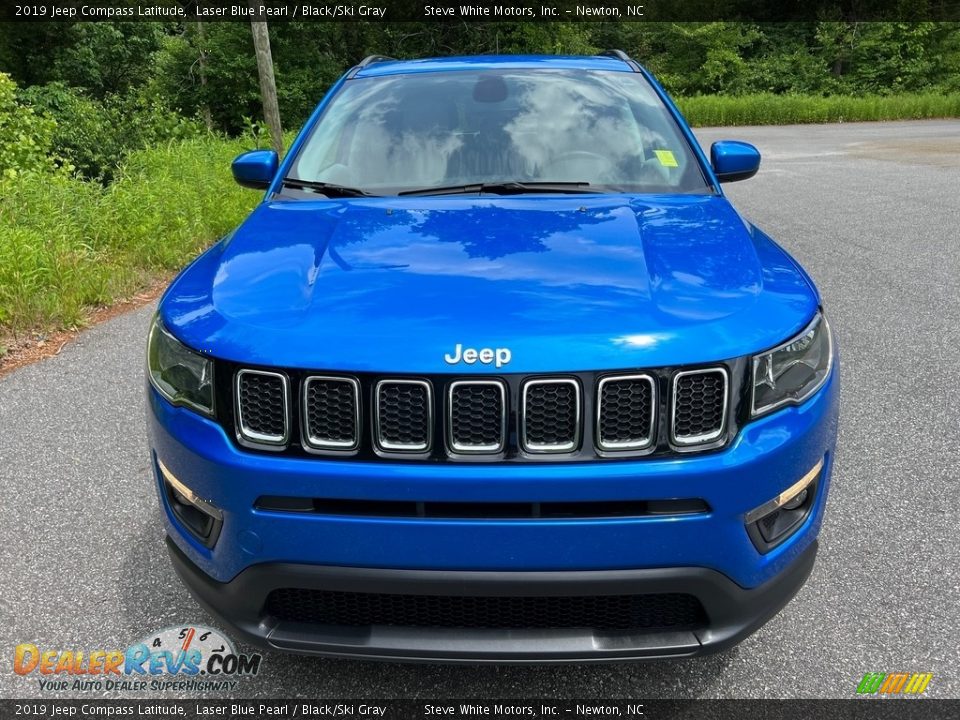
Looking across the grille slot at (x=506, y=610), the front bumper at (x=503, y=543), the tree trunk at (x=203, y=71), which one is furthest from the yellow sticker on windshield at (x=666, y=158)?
the tree trunk at (x=203, y=71)

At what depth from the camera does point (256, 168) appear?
3.32 meters

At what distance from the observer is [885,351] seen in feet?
15.9

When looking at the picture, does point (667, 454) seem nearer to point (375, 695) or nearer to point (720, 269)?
point (720, 269)

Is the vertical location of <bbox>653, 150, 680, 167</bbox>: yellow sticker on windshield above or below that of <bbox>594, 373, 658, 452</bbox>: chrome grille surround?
above

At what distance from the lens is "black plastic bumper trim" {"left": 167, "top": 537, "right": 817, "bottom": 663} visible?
1.74 metres

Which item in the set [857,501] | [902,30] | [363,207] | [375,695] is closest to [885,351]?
[857,501]

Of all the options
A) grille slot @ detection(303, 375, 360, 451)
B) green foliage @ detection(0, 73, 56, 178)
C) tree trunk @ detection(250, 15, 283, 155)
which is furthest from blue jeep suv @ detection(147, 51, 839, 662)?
tree trunk @ detection(250, 15, 283, 155)

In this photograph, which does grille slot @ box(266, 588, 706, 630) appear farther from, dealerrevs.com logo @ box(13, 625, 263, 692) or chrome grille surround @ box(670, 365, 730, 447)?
dealerrevs.com logo @ box(13, 625, 263, 692)

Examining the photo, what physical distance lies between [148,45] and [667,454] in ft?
128

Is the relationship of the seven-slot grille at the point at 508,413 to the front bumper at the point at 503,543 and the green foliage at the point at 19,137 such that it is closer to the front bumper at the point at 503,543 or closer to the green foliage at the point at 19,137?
the front bumper at the point at 503,543

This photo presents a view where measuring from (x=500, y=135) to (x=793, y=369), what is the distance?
1632mm

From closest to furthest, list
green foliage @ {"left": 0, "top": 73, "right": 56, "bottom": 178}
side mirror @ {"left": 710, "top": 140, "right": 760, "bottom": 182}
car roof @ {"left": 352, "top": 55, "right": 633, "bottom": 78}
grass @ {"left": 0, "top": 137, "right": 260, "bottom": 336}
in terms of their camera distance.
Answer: side mirror @ {"left": 710, "top": 140, "right": 760, "bottom": 182}, car roof @ {"left": 352, "top": 55, "right": 633, "bottom": 78}, grass @ {"left": 0, "top": 137, "right": 260, "bottom": 336}, green foliage @ {"left": 0, "top": 73, "right": 56, "bottom": 178}

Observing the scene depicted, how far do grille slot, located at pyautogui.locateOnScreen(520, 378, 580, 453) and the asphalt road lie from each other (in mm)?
887

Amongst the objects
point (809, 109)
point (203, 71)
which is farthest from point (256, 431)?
point (809, 109)
